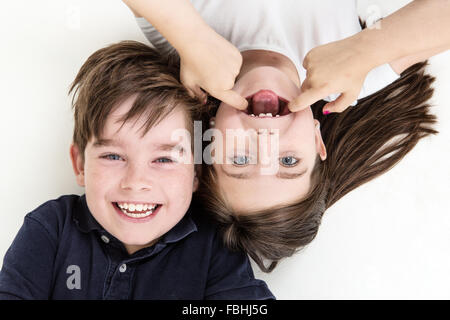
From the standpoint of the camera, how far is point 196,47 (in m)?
1.09

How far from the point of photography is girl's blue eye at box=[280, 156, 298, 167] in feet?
3.69

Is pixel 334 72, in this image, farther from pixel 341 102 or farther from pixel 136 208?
pixel 136 208

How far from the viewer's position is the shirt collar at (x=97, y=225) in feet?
4.01

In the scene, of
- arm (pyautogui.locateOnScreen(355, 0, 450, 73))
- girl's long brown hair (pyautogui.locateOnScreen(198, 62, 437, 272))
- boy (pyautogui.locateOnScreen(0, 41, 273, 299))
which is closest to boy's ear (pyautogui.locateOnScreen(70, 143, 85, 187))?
boy (pyautogui.locateOnScreen(0, 41, 273, 299))

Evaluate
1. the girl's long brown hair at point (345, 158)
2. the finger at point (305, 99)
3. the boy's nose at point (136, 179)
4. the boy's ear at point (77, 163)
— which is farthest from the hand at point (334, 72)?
the boy's ear at point (77, 163)

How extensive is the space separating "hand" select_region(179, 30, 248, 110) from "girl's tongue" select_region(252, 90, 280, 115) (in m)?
0.04

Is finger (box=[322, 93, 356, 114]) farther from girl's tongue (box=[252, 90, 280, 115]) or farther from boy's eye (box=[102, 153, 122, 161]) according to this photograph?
boy's eye (box=[102, 153, 122, 161])

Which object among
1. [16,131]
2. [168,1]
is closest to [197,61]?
[168,1]

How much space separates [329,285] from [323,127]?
1.43 feet

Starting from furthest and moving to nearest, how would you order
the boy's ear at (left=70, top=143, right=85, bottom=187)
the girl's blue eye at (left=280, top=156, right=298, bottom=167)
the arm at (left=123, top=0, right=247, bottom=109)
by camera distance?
the boy's ear at (left=70, top=143, right=85, bottom=187), the girl's blue eye at (left=280, top=156, right=298, bottom=167), the arm at (left=123, top=0, right=247, bottom=109)

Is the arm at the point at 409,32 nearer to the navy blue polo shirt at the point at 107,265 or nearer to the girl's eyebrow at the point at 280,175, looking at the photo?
the girl's eyebrow at the point at 280,175

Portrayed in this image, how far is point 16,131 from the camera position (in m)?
1.39

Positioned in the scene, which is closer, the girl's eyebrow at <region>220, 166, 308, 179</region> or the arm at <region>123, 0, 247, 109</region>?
the arm at <region>123, 0, 247, 109</region>
